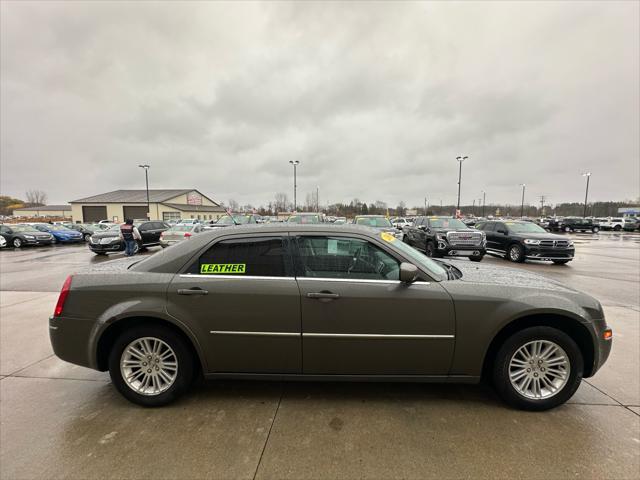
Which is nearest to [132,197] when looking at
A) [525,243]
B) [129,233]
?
[129,233]

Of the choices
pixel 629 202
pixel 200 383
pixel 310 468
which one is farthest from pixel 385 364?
pixel 629 202

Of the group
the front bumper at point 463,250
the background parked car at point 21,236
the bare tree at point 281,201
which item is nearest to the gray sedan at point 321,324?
the front bumper at point 463,250

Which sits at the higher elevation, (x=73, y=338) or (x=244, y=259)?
(x=244, y=259)

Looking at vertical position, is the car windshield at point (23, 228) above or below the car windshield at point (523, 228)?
below

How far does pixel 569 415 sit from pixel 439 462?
1.40 metres

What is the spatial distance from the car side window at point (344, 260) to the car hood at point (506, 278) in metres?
0.75

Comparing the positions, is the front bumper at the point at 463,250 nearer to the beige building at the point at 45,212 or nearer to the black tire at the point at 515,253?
the black tire at the point at 515,253

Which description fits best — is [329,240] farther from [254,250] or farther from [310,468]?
[310,468]

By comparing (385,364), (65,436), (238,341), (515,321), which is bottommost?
(65,436)

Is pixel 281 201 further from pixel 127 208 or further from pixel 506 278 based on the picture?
pixel 506 278

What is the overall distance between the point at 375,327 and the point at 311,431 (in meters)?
0.97

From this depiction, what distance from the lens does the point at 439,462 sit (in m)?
2.12

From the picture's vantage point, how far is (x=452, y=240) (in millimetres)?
11375

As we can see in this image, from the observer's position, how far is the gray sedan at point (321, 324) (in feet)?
8.52
